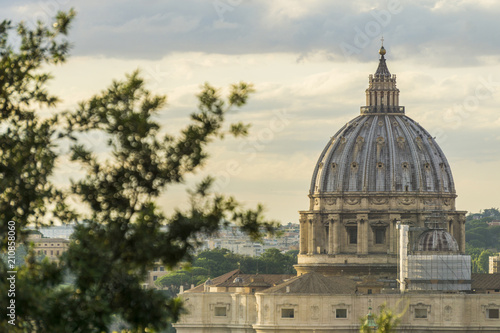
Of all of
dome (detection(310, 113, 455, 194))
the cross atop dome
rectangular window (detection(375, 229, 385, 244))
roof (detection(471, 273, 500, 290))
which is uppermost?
the cross atop dome

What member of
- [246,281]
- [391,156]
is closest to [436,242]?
[246,281]

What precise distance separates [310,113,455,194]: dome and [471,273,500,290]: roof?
826 inches

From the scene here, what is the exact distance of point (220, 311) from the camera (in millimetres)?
122062

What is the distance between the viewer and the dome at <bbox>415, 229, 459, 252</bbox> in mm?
124938

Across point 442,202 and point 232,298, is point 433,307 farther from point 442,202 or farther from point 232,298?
point 442,202

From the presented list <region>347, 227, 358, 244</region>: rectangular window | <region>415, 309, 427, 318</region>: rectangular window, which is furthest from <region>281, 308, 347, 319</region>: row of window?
<region>347, 227, 358, 244</region>: rectangular window

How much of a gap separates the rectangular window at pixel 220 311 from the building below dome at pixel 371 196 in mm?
25809

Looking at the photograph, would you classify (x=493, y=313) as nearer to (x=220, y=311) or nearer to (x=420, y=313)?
(x=420, y=313)

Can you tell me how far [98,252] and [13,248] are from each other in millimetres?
2511

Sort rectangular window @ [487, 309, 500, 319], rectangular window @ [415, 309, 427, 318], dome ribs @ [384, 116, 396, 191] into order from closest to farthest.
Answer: rectangular window @ [415, 309, 427, 318] < rectangular window @ [487, 309, 500, 319] < dome ribs @ [384, 116, 396, 191]

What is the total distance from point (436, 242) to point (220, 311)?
1837 centimetres

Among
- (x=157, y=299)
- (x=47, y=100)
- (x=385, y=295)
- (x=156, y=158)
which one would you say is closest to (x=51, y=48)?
(x=47, y=100)

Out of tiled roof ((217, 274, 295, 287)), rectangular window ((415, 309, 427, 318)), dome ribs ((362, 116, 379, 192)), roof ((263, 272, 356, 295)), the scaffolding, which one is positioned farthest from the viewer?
dome ribs ((362, 116, 379, 192))

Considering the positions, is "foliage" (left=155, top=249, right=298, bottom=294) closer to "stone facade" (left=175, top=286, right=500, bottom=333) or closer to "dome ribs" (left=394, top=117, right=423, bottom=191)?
"dome ribs" (left=394, top=117, right=423, bottom=191)
